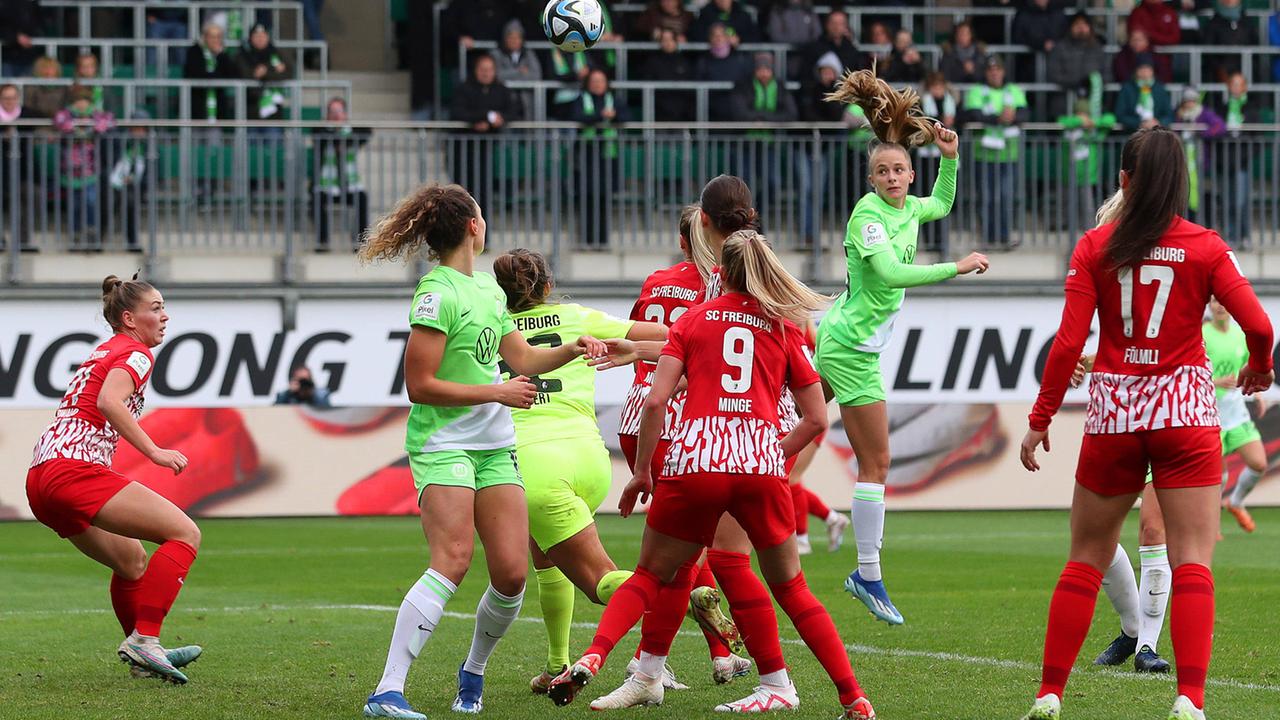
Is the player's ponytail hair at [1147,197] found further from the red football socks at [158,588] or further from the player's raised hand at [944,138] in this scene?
Result: the red football socks at [158,588]

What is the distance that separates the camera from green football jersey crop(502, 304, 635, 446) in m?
7.23

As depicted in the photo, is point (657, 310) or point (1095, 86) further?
point (1095, 86)

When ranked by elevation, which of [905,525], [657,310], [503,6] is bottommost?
[905,525]

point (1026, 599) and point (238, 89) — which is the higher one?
point (238, 89)

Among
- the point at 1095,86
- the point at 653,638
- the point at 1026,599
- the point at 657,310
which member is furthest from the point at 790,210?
the point at 653,638

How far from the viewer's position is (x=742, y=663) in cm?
750

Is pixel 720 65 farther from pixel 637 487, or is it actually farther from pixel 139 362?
pixel 637 487

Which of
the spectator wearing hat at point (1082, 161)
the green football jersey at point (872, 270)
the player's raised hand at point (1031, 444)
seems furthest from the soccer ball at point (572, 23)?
the spectator wearing hat at point (1082, 161)

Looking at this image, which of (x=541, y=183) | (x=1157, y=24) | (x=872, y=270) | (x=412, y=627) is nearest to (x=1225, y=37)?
(x=1157, y=24)

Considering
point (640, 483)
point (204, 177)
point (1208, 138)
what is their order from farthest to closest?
point (1208, 138), point (204, 177), point (640, 483)

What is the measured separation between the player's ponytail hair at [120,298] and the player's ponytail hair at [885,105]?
3321mm

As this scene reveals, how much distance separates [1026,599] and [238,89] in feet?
40.5

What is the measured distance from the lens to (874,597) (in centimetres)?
899

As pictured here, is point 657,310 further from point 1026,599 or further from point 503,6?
point 503,6
